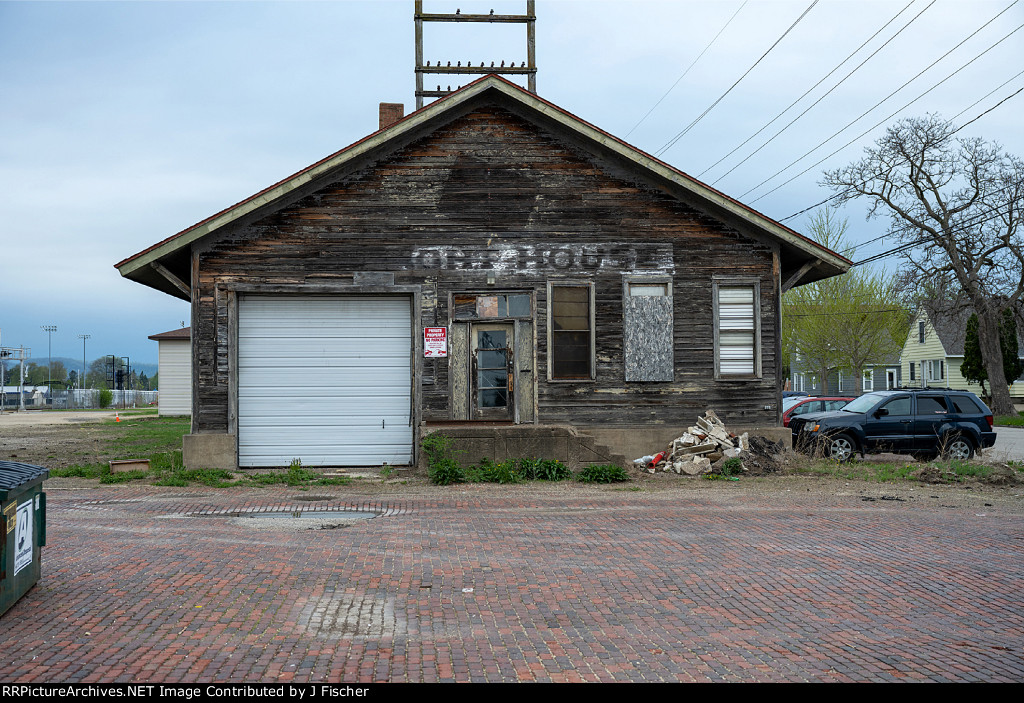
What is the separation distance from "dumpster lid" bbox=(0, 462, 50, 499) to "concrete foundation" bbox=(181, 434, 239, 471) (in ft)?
27.0

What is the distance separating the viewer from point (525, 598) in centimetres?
720

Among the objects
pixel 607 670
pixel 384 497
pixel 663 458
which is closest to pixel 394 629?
pixel 607 670

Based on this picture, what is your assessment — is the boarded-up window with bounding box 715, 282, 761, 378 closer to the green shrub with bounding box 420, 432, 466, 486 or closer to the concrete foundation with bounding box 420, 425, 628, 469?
the concrete foundation with bounding box 420, 425, 628, 469

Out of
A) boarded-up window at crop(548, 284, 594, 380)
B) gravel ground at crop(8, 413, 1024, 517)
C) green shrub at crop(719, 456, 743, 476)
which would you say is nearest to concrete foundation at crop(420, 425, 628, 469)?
gravel ground at crop(8, 413, 1024, 517)

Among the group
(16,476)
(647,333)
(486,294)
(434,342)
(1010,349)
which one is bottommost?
(16,476)

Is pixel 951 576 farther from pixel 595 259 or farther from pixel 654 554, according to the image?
pixel 595 259

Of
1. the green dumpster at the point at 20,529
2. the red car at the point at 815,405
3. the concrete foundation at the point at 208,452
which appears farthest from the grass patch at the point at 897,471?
the green dumpster at the point at 20,529

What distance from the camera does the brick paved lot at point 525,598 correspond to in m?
5.55

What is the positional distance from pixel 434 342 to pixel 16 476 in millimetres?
9788

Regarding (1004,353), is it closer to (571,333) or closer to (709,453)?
(709,453)

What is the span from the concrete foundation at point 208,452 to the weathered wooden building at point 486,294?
0.31 m

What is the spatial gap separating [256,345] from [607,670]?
39.8ft

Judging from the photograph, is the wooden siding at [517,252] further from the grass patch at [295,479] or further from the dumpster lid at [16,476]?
the dumpster lid at [16,476]

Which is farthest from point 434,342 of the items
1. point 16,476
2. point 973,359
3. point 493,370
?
point 973,359
